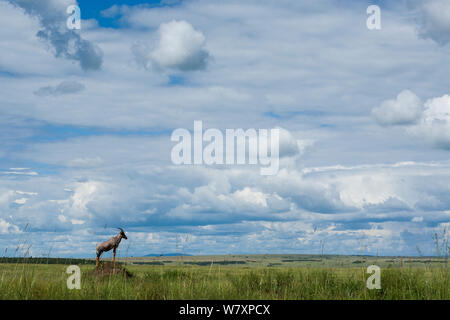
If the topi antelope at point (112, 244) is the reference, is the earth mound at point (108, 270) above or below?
below

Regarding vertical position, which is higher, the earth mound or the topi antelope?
the topi antelope

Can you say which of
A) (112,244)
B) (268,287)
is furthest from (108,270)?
(268,287)

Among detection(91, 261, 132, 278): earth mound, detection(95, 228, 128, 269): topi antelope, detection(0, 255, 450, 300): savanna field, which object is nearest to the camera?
detection(0, 255, 450, 300): savanna field

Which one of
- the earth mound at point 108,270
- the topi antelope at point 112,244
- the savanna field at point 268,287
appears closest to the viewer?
the savanna field at point 268,287

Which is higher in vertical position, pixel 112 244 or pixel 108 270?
pixel 112 244

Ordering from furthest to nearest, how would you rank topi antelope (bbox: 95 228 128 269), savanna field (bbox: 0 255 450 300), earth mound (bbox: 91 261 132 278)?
earth mound (bbox: 91 261 132 278)
topi antelope (bbox: 95 228 128 269)
savanna field (bbox: 0 255 450 300)

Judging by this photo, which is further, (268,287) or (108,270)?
(108,270)

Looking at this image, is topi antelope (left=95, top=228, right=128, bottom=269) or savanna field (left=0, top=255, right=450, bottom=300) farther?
topi antelope (left=95, top=228, right=128, bottom=269)

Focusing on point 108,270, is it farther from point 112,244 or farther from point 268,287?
point 268,287

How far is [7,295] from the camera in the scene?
1499 centimetres
